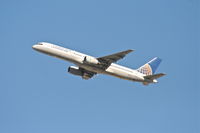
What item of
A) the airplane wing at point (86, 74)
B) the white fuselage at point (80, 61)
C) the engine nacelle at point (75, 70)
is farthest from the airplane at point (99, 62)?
the engine nacelle at point (75, 70)

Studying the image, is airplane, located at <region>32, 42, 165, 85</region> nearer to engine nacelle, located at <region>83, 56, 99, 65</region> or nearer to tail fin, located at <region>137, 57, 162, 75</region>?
engine nacelle, located at <region>83, 56, 99, 65</region>

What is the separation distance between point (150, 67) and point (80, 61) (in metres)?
12.6

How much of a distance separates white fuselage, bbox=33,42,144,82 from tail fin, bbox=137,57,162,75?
327 centimetres

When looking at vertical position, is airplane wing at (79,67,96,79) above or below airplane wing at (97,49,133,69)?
below

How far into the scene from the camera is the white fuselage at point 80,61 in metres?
54.0

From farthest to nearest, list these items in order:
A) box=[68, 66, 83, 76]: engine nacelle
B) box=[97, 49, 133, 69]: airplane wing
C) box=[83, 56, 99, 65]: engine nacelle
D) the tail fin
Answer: box=[68, 66, 83, 76]: engine nacelle
the tail fin
box=[83, 56, 99, 65]: engine nacelle
box=[97, 49, 133, 69]: airplane wing

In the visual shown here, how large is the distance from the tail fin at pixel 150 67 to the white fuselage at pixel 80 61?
10.7 feet

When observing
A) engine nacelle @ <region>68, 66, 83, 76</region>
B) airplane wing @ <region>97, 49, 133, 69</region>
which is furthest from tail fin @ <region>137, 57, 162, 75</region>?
engine nacelle @ <region>68, 66, 83, 76</region>

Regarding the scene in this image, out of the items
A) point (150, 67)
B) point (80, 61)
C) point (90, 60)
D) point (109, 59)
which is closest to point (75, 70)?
point (80, 61)

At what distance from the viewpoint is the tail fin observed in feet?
197

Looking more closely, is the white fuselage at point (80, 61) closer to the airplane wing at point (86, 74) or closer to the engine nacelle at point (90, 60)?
the engine nacelle at point (90, 60)

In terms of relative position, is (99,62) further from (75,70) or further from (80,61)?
(75,70)

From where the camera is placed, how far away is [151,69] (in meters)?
61.7

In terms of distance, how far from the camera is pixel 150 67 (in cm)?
6166
